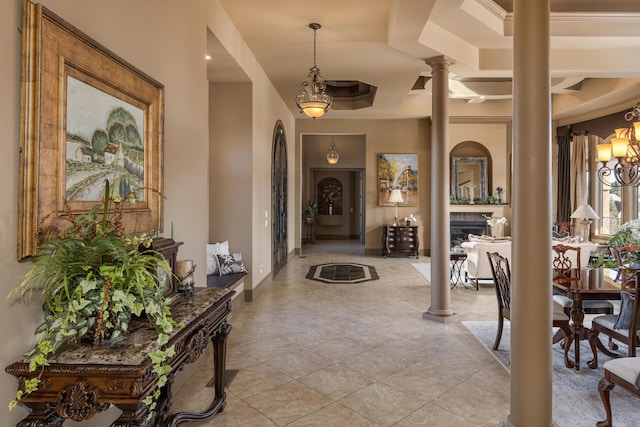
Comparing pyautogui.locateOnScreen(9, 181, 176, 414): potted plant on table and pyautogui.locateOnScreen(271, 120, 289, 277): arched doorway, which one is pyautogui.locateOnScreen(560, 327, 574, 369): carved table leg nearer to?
pyautogui.locateOnScreen(9, 181, 176, 414): potted plant on table

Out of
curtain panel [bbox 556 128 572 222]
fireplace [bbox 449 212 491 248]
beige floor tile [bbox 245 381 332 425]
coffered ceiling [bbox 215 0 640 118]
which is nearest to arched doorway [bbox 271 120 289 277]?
coffered ceiling [bbox 215 0 640 118]

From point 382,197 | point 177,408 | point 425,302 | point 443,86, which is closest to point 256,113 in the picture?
point 443,86

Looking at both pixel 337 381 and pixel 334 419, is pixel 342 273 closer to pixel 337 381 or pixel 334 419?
pixel 337 381

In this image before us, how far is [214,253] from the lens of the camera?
5.17 meters

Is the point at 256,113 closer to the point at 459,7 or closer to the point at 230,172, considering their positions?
the point at 230,172

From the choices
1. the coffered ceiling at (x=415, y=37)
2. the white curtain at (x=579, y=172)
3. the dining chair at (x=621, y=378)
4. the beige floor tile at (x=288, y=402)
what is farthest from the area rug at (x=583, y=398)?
the white curtain at (x=579, y=172)

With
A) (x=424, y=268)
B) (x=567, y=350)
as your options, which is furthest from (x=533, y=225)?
(x=424, y=268)

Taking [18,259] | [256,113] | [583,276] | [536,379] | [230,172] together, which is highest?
[256,113]

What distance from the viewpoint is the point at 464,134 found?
10.4m

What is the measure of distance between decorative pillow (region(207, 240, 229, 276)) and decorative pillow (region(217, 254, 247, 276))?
0.06 metres

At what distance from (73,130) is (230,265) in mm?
3586

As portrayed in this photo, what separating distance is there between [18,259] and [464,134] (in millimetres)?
10500

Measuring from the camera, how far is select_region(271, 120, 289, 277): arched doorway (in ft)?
23.9

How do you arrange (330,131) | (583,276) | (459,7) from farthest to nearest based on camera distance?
(330,131) < (459,7) < (583,276)
